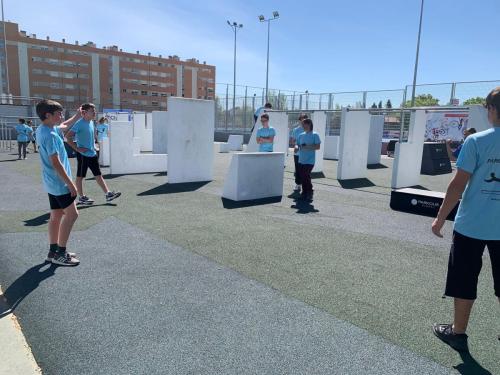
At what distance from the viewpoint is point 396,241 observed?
222 inches

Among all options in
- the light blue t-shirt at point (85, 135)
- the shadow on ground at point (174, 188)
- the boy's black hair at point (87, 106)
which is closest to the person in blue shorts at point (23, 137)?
the shadow on ground at point (174, 188)

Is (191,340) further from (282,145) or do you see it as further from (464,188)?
(282,145)

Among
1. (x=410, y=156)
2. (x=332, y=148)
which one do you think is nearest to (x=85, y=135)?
(x=410, y=156)

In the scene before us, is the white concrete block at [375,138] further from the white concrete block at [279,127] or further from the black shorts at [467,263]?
the black shorts at [467,263]

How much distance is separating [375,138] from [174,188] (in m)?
10.7

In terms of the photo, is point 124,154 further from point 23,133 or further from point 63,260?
point 63,260

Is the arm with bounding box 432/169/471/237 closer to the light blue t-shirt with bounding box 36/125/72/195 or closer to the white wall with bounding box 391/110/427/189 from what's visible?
the light blue t-shirt with bounding box 36/125/72/195

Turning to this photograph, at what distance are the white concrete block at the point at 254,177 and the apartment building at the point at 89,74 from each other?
6054 cm

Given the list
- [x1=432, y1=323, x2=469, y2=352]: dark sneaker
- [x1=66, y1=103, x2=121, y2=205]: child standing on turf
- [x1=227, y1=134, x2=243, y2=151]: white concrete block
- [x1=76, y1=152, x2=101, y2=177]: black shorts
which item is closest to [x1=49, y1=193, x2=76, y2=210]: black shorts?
[x1=66, y1=103, x2=121, y2=205]: child standing on turf

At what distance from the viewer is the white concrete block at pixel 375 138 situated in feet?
54.7

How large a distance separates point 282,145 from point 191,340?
472 inches

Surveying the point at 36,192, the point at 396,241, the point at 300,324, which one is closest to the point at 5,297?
the point at 300,324

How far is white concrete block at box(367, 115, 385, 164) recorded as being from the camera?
1669 cm

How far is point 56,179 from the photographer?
13.3 ft
